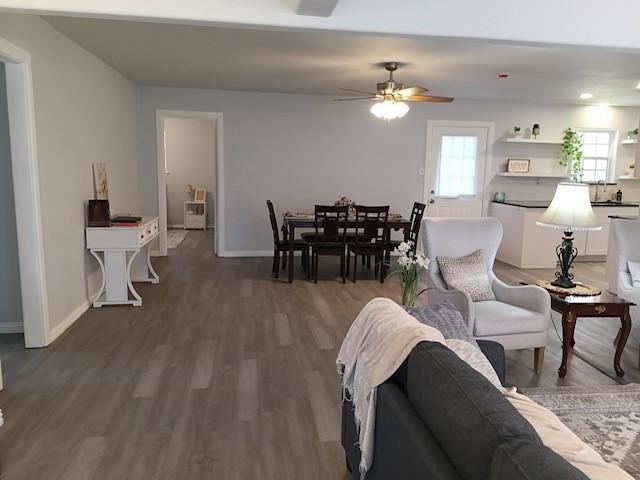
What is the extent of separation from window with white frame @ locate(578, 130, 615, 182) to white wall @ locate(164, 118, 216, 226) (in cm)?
692

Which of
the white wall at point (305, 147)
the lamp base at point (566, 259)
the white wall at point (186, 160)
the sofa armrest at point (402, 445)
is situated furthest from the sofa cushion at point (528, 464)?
the white wall at point (186, 160)

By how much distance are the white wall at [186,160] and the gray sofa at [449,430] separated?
30.3 feet

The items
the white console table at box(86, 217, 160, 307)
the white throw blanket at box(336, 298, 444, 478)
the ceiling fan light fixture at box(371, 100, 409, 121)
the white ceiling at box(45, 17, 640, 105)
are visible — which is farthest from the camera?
the ceiling fan light fixture at box(371, 100, 409, 121)

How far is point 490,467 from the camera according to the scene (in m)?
1.08

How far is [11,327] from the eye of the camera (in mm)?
3971

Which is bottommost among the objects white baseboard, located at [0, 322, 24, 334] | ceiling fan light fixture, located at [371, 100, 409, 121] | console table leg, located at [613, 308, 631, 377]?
white baseboard, located at [0, 322, 24, 334]

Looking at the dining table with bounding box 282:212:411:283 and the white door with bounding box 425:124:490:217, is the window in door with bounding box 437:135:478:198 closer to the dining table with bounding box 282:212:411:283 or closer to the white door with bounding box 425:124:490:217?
the white door with bounding box 425:124:490:217

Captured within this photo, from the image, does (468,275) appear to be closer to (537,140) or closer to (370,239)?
(370,239)

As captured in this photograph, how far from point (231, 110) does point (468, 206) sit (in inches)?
153

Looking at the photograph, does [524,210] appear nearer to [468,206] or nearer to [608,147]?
[468,206]

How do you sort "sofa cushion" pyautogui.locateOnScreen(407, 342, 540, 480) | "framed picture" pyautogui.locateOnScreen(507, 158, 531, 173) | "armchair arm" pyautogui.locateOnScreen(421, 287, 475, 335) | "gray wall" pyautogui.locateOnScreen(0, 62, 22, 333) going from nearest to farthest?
1. "sofa cushion" pyautogui.locateOnScreen(407, 342, 540, 480)
2. "armchair arm" pyautogui.locateOnScreen(421, 287, 475, 335)
3. "gray wall" pyautogui.locateOnScreen(0, 62, 22, 333)
4. "framed picture" pyautogui.locateOnScreen(507, 158, 531, 173)

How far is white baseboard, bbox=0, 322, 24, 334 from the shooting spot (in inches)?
156

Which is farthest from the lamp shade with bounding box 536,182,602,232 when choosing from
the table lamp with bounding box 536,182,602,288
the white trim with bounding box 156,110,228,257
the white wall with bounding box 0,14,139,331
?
the white trim with bounding box 156,110,228,257

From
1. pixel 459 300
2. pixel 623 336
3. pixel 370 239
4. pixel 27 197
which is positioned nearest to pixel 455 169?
pixel 370 239
